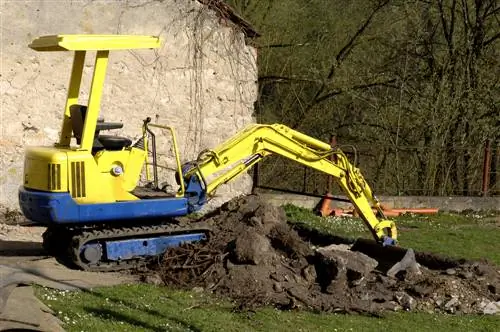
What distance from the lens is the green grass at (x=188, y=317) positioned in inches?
306

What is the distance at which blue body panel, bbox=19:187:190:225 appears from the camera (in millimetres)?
9625

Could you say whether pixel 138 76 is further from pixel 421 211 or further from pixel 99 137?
pixel 421 211

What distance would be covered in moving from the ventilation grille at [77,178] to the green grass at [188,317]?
132 cm

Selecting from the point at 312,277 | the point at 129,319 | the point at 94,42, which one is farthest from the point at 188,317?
the point at 94,42

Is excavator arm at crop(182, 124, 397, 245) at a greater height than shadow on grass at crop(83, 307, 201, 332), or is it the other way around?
excavator arm at crop(182, 124, 397, 245)

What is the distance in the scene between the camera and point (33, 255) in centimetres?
1090

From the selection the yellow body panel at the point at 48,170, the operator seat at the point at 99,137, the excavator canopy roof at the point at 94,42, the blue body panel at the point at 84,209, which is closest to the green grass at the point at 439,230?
the blue body panel at the point at 84,209

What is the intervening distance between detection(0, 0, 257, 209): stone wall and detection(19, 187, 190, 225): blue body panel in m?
4.21

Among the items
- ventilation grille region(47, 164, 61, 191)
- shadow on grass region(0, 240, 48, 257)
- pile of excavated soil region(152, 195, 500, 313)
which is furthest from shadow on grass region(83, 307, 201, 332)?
shadow on grass region(0, 240, 48, 257)

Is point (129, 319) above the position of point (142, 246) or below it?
below

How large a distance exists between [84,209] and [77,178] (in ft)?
1.18

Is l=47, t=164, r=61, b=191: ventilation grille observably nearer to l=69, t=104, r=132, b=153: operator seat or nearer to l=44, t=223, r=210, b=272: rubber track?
l=69, t=104, r=132, b=153: operator seat

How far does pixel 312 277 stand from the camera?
32.2ft

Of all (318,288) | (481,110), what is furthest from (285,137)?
(481,110)
